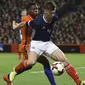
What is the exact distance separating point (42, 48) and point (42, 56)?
0.49 m

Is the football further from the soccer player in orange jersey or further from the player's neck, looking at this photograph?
the player's neck

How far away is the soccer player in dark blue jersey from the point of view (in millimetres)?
9703

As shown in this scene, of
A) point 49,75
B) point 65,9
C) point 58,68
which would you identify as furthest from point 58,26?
point 65,9

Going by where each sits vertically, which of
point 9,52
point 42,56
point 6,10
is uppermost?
point 42,56

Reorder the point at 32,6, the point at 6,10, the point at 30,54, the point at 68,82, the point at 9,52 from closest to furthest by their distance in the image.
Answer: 1. the point at 30,54
2. the point at 32,6
3. the point at 68,82
4. the point at 9,52
5. the point at 6,10

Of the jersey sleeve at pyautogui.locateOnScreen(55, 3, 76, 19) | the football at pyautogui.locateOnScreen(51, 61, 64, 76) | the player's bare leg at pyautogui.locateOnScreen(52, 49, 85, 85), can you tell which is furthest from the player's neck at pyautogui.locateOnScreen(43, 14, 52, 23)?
the football at pyautogui.locateOnScreen(51, 61, 64, 76)

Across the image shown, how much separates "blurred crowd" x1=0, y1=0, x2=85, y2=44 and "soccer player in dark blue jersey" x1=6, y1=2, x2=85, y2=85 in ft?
69.6

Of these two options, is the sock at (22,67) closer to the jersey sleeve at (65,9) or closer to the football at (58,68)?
the football at (58,68)

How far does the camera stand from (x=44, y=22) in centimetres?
983

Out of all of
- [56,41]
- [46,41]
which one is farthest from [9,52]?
[46,41]

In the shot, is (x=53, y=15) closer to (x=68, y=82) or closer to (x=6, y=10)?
(x=68, y=82)

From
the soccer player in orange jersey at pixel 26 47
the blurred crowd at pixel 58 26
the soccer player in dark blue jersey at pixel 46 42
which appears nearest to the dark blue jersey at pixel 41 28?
the soccer player in dark blue jersey at pixel 46 42

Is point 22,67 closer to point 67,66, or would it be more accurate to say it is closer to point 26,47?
point 67,66

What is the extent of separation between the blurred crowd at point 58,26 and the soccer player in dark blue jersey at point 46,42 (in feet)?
69.6
